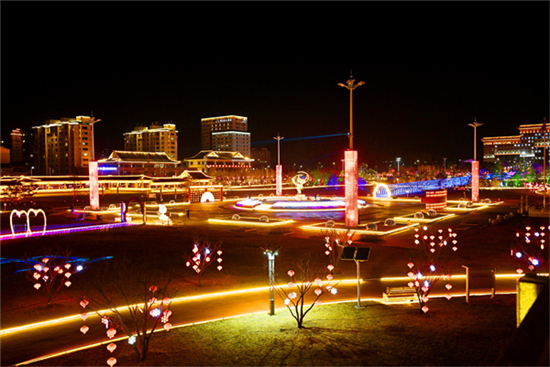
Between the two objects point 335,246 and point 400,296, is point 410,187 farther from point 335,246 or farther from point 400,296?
point 400,296

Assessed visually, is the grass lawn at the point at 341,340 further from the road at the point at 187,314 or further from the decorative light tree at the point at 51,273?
the decorative light tree at the point at 51,273

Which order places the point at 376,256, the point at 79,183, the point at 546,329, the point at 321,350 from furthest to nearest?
the point at 79,183, the point at 376,256, the point at 321,350, the point at 546,329

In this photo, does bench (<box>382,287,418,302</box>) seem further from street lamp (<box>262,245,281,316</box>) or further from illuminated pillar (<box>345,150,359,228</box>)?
illuminated pillar (<box>345,150,359,228</box>)

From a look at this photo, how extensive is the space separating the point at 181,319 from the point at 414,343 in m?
5.16

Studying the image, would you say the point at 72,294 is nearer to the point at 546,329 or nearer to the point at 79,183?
the point at 546,329

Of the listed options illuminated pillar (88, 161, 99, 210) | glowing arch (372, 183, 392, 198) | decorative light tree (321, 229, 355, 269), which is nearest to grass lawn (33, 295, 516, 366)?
decorative light tree (321, 229, 355, 269)

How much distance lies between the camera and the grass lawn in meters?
→ 7.30

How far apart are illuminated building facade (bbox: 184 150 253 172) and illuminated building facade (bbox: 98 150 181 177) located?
9173 mm

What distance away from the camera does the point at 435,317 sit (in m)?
9.39

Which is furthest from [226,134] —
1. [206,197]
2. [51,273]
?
[51,273]

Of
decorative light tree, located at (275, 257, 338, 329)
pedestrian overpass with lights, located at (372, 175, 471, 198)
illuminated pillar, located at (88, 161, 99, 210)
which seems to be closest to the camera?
decorative light tree, located at (275, 257, 338, 329)

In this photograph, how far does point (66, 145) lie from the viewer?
125688mm

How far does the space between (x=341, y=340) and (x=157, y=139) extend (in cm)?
15249

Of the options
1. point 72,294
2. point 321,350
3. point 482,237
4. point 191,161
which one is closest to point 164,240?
point 72,294
